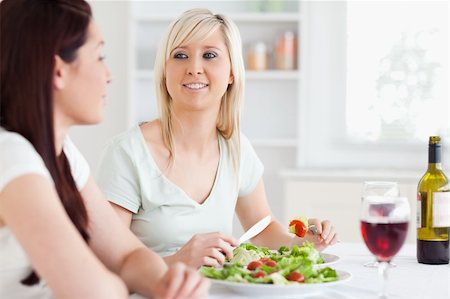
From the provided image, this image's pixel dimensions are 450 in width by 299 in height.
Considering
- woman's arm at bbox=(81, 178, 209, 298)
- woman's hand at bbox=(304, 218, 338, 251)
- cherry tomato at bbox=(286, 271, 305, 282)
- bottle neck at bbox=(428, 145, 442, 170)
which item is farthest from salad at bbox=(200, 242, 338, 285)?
bottle neck at bbox=(428, 145, 442, 170)

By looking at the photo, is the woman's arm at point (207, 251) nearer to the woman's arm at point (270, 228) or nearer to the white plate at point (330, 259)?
the white plate at point (330, 259)

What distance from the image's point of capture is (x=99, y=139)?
442 cm

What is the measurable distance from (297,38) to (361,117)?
561mm

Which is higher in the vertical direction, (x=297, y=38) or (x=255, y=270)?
(x=297, y=38)

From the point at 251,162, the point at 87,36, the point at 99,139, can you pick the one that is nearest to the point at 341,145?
the point at 99,139

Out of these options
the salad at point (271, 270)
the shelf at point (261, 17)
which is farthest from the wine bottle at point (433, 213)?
the shelf at point (261, 17)

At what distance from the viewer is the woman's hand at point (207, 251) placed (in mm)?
1760

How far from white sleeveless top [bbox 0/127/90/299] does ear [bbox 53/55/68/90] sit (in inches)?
5.0

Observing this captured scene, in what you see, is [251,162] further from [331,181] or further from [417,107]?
[417,107]

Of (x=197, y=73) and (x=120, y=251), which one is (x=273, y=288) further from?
(x=197, y=73)

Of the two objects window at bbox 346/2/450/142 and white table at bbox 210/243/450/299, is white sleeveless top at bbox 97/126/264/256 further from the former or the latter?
window at bbox 346/2/450/142

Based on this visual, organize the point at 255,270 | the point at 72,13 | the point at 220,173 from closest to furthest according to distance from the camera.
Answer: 1. the point at 72,13
2. the point at 255,270
3. the point at 220,173

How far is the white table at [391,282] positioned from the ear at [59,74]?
458 millimetres

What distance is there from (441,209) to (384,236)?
544 millimetres
